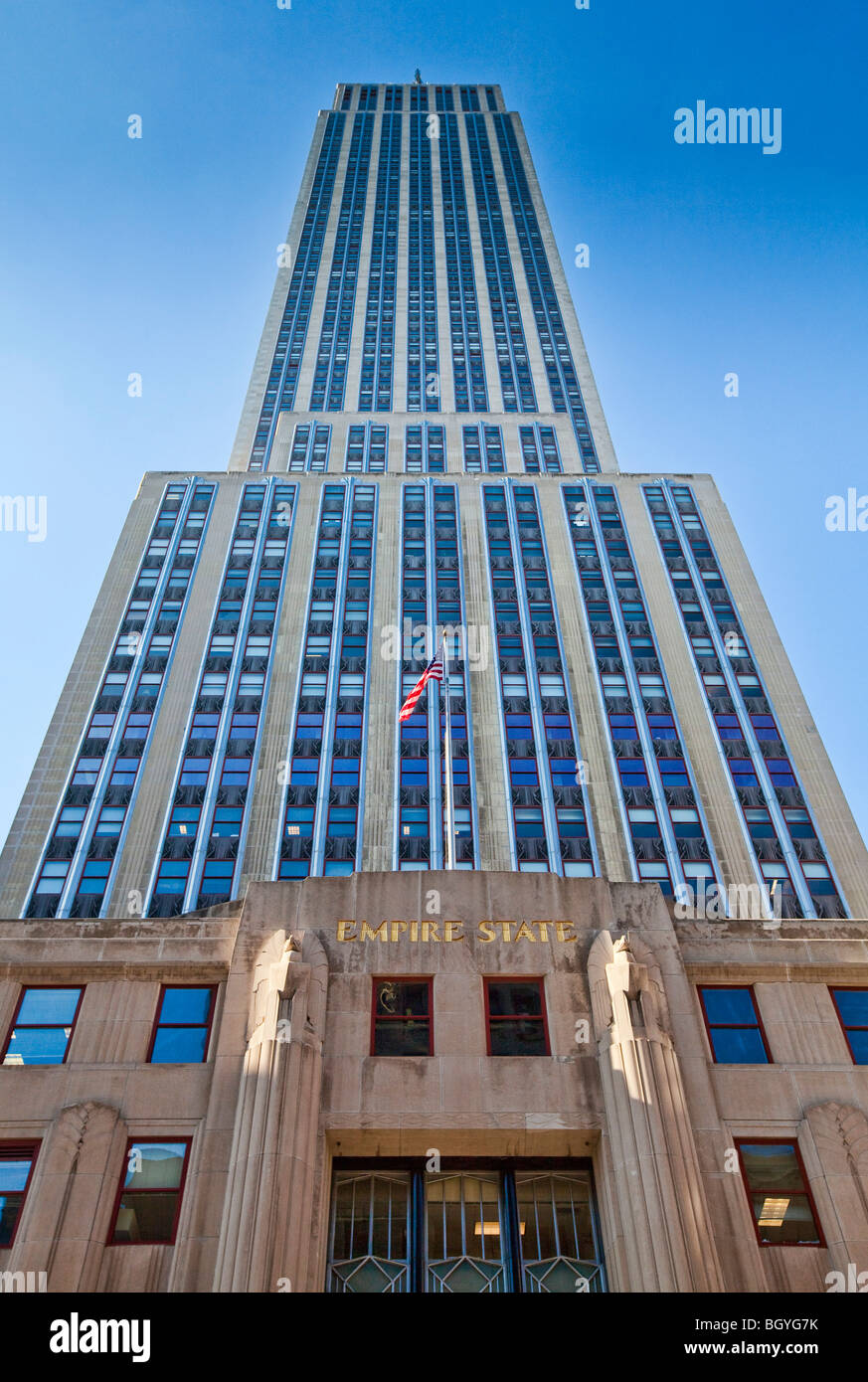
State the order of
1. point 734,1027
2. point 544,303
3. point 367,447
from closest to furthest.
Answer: point 734,1027
point 367,447
point 544,303

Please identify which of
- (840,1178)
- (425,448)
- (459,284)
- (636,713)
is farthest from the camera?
(459,284)

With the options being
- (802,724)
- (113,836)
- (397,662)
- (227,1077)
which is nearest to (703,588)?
(802,724)

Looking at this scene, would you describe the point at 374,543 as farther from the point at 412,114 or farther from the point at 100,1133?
the point at 412,114

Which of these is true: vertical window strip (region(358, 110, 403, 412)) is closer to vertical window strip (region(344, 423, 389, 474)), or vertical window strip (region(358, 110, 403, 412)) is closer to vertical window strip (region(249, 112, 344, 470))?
vertical window strip (region(249, 112, 344, 470))

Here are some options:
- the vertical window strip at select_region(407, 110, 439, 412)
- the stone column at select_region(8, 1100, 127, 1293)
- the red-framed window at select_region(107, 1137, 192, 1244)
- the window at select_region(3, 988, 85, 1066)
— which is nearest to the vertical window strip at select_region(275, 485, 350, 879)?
the vertical window strip at select_region(407, 110, 439, 412)

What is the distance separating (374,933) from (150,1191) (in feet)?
24.6

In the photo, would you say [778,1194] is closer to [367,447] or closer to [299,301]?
[367,447]

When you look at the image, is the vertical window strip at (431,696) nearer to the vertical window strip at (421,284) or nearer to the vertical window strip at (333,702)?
the vertical window strip at (333,702)

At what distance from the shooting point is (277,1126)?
21.7 metres

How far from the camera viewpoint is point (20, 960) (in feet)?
83.6

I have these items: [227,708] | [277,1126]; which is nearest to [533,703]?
[227,708]

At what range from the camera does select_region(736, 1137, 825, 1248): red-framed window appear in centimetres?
2166

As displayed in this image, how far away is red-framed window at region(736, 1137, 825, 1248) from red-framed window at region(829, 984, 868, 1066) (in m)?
2.93
